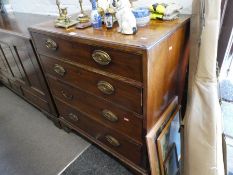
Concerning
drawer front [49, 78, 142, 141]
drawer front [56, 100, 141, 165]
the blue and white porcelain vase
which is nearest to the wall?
the blue and white porcelain vase

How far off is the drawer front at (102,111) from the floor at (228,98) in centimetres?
60

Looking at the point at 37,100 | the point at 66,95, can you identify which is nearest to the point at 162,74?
the point at 66,95

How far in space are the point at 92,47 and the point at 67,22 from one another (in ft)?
1.03

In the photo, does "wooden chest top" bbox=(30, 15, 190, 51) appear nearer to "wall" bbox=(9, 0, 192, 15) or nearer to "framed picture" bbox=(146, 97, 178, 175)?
"wall" bbox=(9, 0, 192, 15)

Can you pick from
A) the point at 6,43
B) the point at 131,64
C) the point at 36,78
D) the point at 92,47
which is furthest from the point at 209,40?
the point at 6,43

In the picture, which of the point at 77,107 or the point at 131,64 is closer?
the point at 131,64

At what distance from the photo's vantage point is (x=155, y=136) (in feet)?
3.10

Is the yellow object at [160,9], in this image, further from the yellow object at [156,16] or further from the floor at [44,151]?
the floor at [44,151]

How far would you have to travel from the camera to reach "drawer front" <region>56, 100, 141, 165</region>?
109cm

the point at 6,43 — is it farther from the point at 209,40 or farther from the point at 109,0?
the point at 209,40

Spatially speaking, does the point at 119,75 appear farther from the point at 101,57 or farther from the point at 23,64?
the point at 23,64

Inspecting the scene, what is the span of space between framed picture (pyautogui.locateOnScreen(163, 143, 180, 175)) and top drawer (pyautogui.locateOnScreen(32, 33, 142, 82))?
0.61m

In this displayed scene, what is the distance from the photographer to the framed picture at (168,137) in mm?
966

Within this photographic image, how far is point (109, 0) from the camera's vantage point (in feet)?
3.28
